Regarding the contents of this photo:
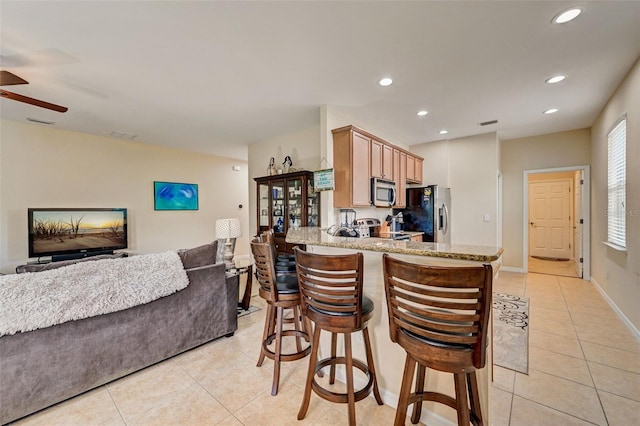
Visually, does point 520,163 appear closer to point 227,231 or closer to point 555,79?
point 555,79

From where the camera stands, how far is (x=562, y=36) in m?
2.08

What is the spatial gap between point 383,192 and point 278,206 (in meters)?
1.71

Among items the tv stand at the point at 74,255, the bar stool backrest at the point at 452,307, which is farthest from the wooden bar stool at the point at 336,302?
the tv stand at the point at 74,255

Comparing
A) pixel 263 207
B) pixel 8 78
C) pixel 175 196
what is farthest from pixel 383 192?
pixel 175 196

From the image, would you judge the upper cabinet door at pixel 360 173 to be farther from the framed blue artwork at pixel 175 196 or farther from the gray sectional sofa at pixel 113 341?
the framed blue artwork at pixel 175 196

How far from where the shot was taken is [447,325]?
3.60ft

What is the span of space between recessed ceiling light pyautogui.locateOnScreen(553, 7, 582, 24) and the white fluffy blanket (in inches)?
137

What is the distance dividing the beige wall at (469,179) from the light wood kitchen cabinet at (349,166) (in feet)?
7.94

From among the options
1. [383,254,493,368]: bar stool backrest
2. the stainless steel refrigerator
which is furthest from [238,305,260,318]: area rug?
the stainless steel refrigerator

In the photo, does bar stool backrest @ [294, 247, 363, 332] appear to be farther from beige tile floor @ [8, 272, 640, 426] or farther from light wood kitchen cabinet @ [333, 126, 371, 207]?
light wood kitchen cabinet @ [333, 126, 371, 207]

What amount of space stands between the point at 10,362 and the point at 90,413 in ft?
1.84

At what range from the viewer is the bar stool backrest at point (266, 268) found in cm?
187

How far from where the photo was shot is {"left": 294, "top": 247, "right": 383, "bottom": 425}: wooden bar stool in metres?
1.41

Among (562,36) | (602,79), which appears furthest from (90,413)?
(602,79)
